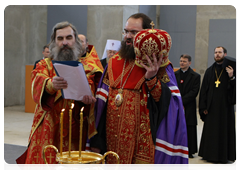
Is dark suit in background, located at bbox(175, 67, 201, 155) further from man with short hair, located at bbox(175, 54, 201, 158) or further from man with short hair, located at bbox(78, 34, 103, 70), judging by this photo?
man with short hair, located at bbox(78, 34, 103, 70)

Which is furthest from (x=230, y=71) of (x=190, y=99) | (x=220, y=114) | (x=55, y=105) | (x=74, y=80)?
(x=74, y=80)

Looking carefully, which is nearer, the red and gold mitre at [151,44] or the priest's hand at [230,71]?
the red and gold mitre at [151,44]

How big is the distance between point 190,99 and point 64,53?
13.0 feet

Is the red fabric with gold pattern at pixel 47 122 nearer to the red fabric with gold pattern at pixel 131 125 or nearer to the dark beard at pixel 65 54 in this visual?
the dark beard at pixel 65 54

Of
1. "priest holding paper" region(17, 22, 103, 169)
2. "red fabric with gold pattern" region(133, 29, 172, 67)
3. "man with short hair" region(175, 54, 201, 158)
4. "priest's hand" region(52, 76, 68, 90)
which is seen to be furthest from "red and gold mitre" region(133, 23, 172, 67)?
"man with short hair" region(175, 54, 201, 158)

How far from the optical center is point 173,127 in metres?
2.60

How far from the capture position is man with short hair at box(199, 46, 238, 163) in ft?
19.8

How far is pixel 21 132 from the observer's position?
26.1 ft

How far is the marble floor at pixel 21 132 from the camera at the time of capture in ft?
19.0

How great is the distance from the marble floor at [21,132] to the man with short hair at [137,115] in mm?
3112

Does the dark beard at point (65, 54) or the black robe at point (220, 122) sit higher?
the dark beard at point (65, 54)

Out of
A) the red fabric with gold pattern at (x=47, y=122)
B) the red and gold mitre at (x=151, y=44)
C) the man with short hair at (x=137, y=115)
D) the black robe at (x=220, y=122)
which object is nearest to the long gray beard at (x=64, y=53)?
the red fabric with gold pattern at (x=47, y=122)
